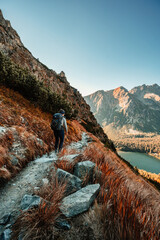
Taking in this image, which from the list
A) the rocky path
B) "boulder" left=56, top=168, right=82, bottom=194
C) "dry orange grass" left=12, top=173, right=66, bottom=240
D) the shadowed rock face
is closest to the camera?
"dry orange grass" left=12, top=173, right=66, bottom=240

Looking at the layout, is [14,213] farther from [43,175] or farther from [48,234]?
[43,175]

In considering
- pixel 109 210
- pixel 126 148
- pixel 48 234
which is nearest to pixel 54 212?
pixel 48 234

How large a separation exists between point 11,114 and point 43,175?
4001 mm

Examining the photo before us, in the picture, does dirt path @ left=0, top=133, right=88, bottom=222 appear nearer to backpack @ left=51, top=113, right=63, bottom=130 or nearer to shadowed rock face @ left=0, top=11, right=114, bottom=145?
backpack @ left=51, top=113, right=63, bottom=130

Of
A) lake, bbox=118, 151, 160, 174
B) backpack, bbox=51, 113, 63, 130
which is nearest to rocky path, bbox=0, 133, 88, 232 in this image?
backpack, bbox=51, 113, 63, 130

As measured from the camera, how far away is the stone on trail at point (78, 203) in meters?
1.47

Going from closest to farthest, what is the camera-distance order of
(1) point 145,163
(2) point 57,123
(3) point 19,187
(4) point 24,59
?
1. (3) point 19,187
2. (2) point 57,123
3. (4) point 24,59
4. (1) point 145,163

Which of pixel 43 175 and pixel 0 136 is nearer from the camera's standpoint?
pixel 43 175

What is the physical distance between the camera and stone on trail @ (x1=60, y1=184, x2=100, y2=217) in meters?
1.47

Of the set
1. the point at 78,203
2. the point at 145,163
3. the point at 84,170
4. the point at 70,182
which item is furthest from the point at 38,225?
the point at 145,163

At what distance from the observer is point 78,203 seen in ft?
5.14

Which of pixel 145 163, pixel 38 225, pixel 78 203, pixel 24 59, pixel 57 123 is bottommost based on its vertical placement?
pixel 145 163

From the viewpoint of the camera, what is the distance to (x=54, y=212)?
4.54 ft

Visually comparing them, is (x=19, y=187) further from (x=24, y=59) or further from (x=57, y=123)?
(x=24, y=59)
